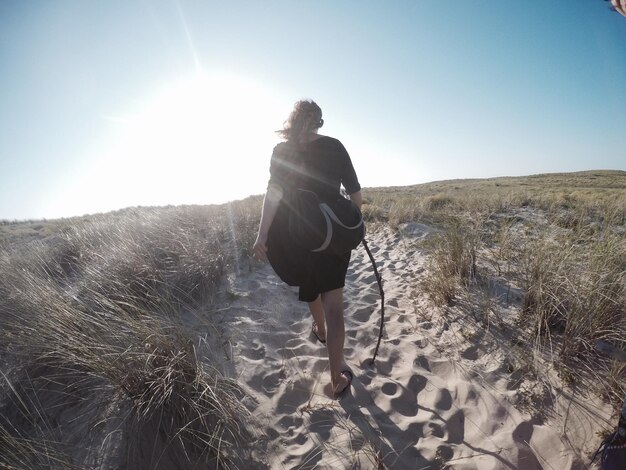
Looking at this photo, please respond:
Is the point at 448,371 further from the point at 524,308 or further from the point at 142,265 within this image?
the point at 142,265

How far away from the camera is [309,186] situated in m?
1.89

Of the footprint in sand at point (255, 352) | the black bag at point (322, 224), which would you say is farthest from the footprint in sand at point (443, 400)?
the footprint in sand at point (255, 352)

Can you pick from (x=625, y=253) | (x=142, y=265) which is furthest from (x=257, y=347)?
(x=625, y=253)

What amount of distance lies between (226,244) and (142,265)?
1.71 m

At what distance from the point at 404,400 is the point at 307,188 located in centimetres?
175

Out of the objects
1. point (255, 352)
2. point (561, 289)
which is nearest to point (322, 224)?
point (255, 352)

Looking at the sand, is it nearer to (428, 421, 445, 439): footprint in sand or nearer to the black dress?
(428, 421, 445, 439): footprint in sand

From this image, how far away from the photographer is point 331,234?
1.75m

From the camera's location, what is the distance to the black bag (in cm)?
176

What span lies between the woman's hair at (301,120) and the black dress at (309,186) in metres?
0.08

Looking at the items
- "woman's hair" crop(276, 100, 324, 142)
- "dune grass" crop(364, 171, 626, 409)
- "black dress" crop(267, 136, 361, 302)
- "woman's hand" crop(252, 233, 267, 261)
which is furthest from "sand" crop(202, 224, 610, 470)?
"woman's hair" crop(276, 100, 324, 142)

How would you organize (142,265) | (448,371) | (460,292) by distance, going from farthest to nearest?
(142,265) < (460,292) < (448,371)

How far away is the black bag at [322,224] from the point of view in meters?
1.76

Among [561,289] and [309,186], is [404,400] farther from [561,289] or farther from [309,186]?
[309,186]
